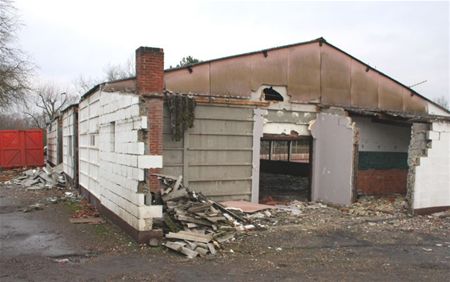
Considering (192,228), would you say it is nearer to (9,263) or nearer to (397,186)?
(9,263)

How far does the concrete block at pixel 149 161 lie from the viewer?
8.94 meters

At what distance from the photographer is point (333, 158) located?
14.7m

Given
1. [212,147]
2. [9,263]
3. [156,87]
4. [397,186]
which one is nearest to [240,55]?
[212,147]

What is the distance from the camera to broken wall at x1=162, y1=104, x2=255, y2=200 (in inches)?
516

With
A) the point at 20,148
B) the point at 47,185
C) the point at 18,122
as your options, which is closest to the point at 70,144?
the point at 47,185

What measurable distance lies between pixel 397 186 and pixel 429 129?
13.3 ft

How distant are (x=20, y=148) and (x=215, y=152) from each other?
Result: 20359 mm

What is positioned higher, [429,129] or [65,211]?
[429,129]

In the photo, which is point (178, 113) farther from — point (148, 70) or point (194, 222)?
point (194, 222)

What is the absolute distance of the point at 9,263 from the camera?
25.5ft

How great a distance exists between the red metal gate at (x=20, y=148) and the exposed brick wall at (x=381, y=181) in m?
22.3

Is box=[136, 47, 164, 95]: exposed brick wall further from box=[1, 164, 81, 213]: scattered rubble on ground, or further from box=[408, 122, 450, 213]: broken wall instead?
box=[408, 122, 450, 213]: broken wall

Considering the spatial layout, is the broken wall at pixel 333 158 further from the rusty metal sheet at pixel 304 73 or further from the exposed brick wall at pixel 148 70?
the exposed brick wall at pixel 148 70

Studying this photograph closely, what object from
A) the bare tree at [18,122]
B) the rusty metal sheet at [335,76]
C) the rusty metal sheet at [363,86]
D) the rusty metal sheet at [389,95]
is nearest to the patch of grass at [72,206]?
the rusty metal sheet at [335,76]
